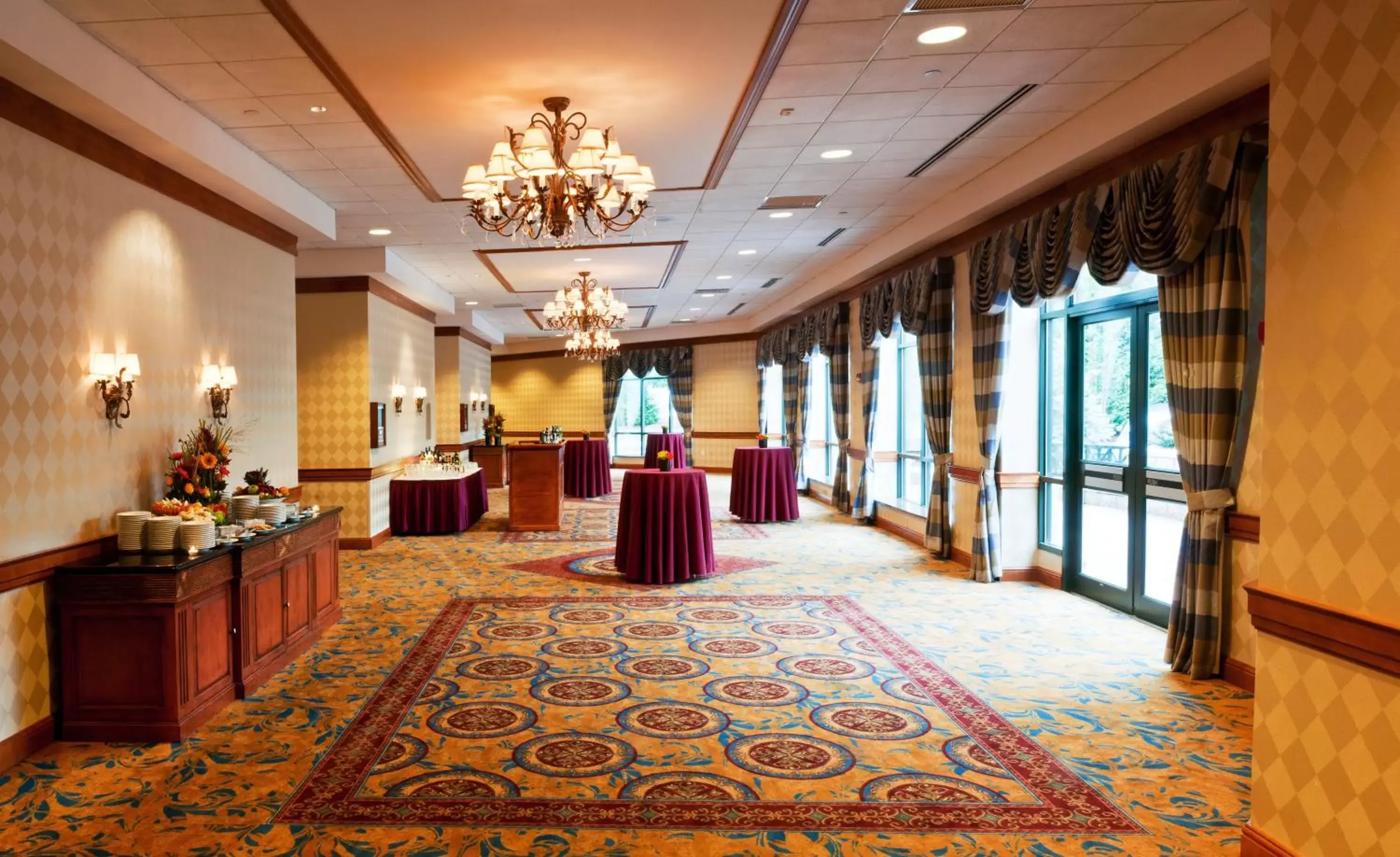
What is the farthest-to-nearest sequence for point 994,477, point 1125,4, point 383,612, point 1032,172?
point 994,477
point 383,612
point 1032,172
point 1125,4

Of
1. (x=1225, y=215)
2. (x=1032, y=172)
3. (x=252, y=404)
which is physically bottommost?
(x=252, y=404)

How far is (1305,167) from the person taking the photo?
273cm

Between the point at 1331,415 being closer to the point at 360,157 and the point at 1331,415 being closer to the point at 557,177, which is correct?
the point at 557,177

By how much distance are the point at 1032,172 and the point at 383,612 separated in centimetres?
600

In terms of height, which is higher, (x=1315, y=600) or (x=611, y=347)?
(x=611, y=347)

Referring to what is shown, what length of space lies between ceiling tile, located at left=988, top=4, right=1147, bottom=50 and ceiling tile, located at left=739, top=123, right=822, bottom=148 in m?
1.51

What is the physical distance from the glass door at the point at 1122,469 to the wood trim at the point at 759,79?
3.22 meters

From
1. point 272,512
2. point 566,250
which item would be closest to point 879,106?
point 272,512

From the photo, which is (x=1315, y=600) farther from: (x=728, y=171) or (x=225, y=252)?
(x=225, y=252)

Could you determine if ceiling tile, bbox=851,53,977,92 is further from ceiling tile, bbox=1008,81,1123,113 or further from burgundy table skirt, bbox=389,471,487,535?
burgundy table skirt, bbox=389,471,487,535

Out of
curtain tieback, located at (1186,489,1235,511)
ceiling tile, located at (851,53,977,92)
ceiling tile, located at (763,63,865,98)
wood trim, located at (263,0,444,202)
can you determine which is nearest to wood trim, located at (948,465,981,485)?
curtain tieback, located at (1186,489,1235,511)

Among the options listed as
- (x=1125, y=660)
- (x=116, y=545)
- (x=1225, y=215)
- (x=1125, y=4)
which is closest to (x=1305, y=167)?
(x=1125, y=4)

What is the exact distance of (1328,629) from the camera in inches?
104

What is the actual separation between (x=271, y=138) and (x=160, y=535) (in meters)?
2.84
